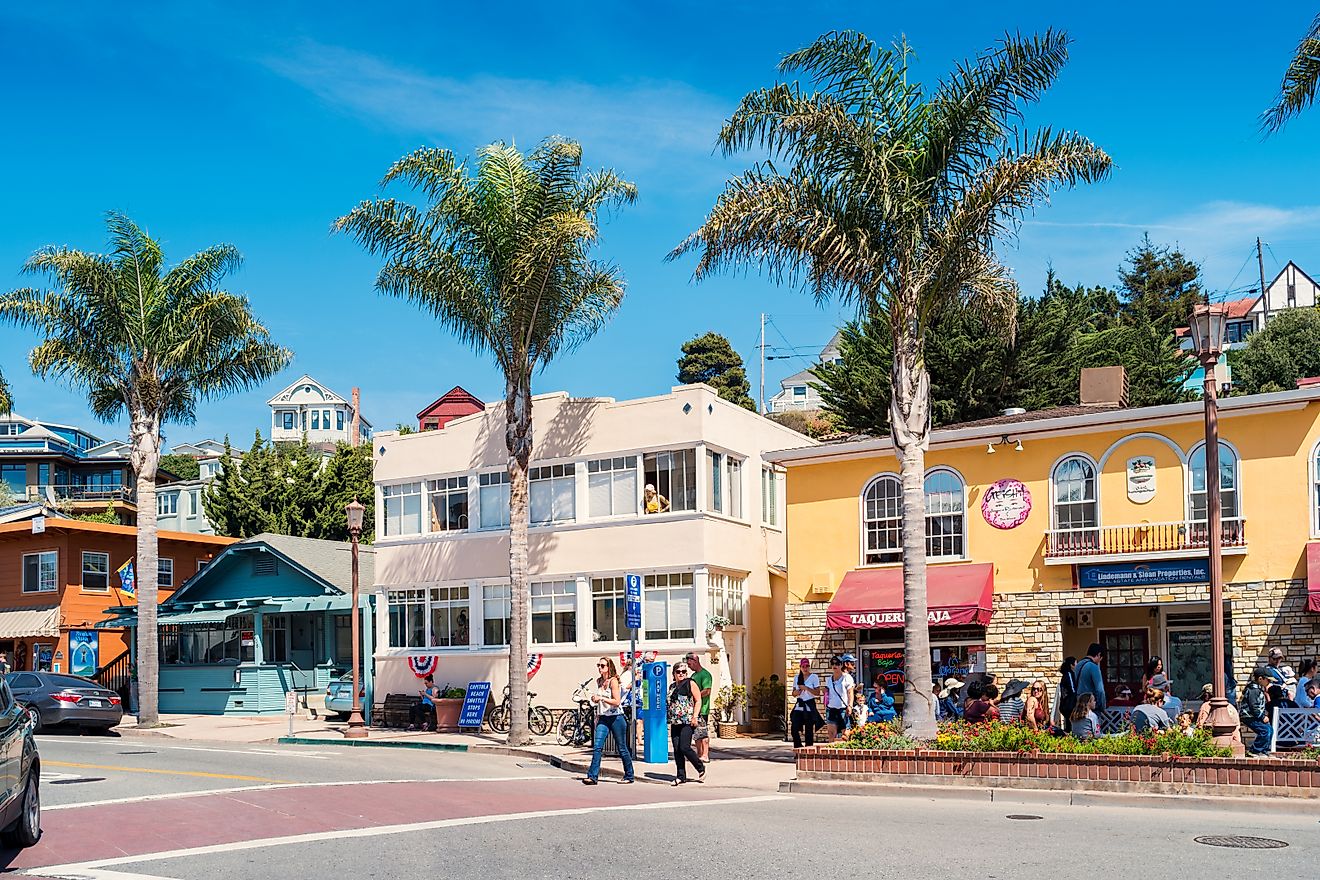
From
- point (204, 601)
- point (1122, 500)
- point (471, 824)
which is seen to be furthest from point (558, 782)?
point (204, 601)

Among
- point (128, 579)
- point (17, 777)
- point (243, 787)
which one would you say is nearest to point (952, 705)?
point (243, 787)

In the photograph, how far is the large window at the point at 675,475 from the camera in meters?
29.0

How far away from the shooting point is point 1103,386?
2894 centimetres

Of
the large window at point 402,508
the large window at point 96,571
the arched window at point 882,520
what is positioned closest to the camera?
the arched window at point 882,520

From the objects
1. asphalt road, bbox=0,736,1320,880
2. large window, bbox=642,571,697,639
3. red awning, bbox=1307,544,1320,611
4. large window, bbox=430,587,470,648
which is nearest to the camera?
asphalt road, bbox=0,736,1320,880

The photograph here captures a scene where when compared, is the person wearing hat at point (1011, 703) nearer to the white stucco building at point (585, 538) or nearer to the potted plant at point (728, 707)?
the potted plant at point (728, 707)

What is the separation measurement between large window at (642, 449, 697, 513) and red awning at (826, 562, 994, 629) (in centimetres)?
404

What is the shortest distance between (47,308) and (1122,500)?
79.5 feet

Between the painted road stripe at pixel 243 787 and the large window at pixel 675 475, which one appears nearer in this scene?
the painted road stripe at pixel 243 787

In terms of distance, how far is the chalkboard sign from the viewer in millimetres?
29547

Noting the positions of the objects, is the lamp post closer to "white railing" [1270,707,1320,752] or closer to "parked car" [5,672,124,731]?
"parked car" [5,672,124,731]

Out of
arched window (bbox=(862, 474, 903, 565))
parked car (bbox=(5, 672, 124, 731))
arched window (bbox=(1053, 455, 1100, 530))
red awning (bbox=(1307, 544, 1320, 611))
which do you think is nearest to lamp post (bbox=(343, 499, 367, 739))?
parked car (bbox=(5, 672, 124, 731))

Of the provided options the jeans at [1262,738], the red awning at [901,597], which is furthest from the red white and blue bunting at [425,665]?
the jeans at [1262,738]

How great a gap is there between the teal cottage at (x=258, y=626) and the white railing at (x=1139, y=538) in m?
19.5
